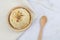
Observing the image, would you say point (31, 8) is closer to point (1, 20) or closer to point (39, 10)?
point (39, 10)

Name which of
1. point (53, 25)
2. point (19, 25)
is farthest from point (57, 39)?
point (19, 25)

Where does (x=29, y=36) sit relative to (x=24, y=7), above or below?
below

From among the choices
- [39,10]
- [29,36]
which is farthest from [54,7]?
[29,36]
